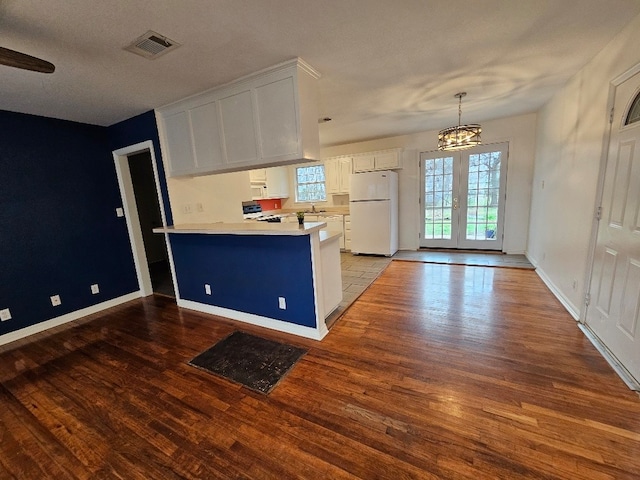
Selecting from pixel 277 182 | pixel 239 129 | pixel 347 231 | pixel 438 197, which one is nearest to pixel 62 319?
pixel 239 129

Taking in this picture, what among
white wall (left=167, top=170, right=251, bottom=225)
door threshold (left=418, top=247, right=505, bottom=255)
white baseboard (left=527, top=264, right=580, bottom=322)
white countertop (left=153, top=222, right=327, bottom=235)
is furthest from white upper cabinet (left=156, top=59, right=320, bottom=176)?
door threshold (left=418, top=247, right=505, bottom=255)

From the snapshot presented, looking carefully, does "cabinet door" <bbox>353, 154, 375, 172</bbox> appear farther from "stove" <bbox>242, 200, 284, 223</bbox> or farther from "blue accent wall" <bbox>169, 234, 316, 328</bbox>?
"blue accent wall" <bbox>169, 234, 316, 328</bbox>

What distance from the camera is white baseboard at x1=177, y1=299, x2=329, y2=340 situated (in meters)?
2.59

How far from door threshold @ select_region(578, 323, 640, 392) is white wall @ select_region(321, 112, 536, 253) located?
9.64 ft

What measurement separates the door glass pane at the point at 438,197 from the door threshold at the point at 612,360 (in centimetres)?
328

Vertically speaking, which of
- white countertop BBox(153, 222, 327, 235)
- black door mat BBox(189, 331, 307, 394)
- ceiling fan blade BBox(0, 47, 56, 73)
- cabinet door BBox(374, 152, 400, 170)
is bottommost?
black door mat BBox(189, 331, 307, 394)

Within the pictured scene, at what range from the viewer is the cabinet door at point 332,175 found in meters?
6.03

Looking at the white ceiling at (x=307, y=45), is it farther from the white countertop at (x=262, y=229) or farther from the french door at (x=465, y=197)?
the french door at (x=465, y=197)

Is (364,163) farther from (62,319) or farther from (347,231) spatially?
(62,319)

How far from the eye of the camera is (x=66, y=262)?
3.32 meters

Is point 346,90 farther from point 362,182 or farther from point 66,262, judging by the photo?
point 66,262

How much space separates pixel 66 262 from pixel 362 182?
4.84 m

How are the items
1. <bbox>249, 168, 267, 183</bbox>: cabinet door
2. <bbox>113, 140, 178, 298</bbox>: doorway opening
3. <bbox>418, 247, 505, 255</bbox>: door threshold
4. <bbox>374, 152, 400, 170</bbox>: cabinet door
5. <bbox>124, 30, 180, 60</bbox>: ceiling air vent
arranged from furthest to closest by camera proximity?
<bbox>249, 168, 267, 183</bbox>: cabinet door, <bbox>374, 152, 400, 170</bbox>: cabinet door, <bbox>418, 247, 505, 255</bbox>: door threshold, <bbox>113, 140, 178, 298</bbox>: doorway opening, <bbox>124, 30, 180, 60</bbox>: ceiling air vent

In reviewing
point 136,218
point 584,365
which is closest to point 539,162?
point 584,365
